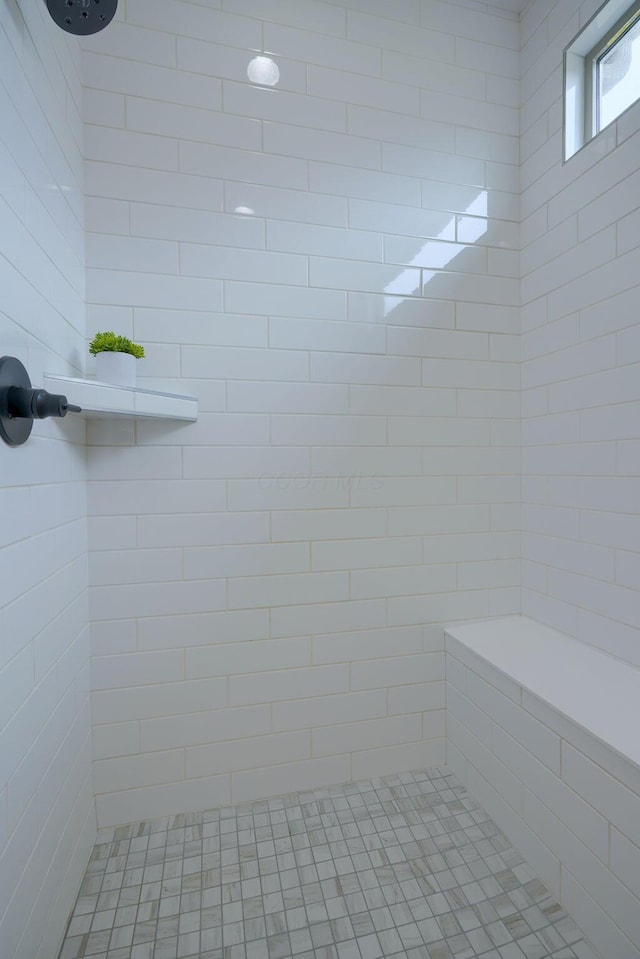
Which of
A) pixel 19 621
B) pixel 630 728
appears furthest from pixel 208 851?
pixel 630 728

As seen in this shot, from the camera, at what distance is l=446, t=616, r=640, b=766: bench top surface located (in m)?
1.11

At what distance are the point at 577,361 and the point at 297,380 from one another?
0.93 m

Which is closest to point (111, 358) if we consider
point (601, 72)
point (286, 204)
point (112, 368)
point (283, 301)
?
point (112, 368)

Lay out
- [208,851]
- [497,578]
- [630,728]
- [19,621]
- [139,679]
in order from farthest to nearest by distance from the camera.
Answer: [497,578], [139,679], [208,851], [630,728], [19,621]

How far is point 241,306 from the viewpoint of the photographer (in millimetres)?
1519

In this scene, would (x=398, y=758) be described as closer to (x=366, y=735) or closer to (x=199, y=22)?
(x=366, y=735)

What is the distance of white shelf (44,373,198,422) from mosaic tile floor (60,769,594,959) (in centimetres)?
126

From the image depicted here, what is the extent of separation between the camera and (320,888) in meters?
1.24

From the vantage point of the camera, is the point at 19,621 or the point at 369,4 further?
the point at 369,4

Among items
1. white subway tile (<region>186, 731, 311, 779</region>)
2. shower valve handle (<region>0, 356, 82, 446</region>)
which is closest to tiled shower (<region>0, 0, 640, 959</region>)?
white subway tile (<region>186, 731, 311, 779</region>)

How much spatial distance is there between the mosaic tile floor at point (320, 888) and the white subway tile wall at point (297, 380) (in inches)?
4.7

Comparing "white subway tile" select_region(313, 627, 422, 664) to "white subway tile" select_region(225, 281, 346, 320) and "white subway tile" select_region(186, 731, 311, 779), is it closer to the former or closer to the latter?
"white subway tile" select_region(186, 731, 311, 779)

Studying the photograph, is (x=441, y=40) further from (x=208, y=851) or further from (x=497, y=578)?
(x=208, y=851)

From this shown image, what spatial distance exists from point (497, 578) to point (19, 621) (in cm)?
153
